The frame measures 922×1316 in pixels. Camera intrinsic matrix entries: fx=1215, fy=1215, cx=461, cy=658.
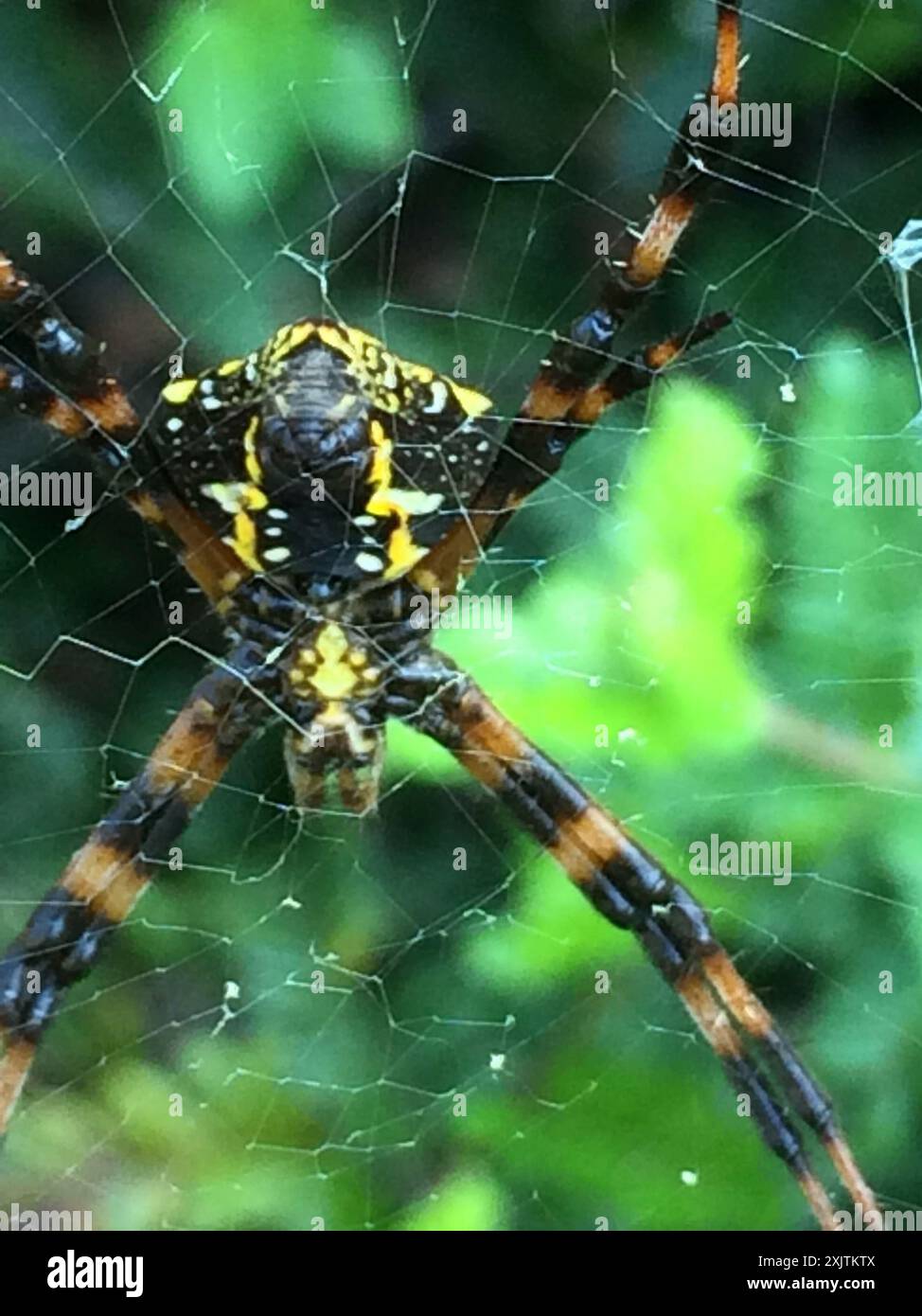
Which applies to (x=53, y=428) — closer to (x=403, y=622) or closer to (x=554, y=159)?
(x=403, y=622)

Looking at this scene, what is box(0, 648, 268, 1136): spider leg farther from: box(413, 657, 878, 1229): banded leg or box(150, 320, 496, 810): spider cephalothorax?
box(413, 657, 878, 1229): banded leg

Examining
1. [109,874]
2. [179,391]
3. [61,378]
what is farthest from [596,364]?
[109,874]

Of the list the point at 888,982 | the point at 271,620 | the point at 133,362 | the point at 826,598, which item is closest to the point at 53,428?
the point at 133,362

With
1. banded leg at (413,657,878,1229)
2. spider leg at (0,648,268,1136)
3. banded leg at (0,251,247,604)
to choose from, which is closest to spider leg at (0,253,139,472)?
banded leg at (0,251,247,604)

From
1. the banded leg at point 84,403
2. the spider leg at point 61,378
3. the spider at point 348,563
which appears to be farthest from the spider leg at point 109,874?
the spider leg at point 61,378

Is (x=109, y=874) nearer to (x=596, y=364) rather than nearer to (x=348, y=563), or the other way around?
(x=348, y=563)

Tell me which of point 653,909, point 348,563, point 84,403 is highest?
point 84,403

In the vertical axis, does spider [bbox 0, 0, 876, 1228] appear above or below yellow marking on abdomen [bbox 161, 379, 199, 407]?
below
